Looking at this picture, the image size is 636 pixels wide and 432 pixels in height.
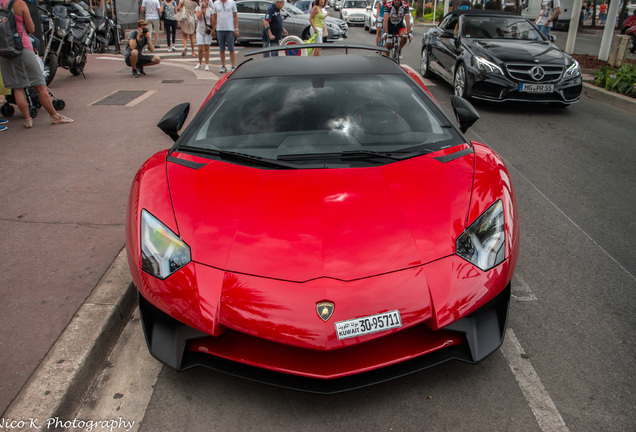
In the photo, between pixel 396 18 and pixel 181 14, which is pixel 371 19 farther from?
pixel 396 18

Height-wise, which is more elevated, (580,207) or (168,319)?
(168,319)

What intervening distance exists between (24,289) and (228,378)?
1613 mm

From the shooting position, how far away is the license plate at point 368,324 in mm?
2193

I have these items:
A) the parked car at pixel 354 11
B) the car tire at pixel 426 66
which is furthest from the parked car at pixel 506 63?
the parked car at pixel 354 11

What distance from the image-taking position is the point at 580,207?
4965 mm

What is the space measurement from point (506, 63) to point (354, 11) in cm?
2487

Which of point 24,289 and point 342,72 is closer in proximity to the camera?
point 24,289

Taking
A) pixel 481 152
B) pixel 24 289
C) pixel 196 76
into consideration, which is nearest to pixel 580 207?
pixel 481 152

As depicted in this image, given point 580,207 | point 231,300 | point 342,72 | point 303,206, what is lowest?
point 580,207

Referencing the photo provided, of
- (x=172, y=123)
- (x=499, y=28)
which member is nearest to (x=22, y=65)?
(x=172, y=123)

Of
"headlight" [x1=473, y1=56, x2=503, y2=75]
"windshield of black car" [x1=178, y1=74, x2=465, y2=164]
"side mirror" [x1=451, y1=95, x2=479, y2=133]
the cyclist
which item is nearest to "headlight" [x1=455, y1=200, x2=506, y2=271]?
"windshield of black car" [x1=178, y1=74, x2=465, y2=164]

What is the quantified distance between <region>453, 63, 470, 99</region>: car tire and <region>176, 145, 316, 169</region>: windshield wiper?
22.8ft

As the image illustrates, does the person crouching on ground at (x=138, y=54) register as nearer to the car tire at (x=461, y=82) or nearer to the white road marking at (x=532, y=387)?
the car tire at (x=461, y=82)

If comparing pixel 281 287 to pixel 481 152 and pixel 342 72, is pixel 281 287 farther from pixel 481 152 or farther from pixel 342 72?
pixel 342 72
